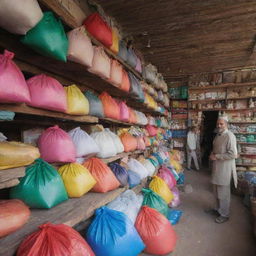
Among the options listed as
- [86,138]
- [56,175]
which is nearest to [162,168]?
[86,138]

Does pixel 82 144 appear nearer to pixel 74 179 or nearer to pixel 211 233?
pixel 74 179

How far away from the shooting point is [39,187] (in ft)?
4.98

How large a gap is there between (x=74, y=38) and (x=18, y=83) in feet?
2.35

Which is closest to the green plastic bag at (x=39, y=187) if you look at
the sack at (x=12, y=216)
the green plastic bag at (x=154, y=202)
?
the sack at (x=12, y=216)

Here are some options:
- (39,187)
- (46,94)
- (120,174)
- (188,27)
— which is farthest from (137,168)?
(188,27)

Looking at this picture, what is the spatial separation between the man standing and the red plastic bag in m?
2.75

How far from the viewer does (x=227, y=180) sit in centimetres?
347

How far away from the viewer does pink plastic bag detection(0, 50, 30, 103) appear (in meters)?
1.20

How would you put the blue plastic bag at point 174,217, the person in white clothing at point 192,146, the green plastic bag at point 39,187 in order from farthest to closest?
1. the person in white clothing at point 192,146
2. the blue plastic bag at point 174,217
3. the green plastic bag at point 39,187

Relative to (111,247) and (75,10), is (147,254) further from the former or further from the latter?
(75,10)

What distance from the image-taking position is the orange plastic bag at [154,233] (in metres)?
2.32

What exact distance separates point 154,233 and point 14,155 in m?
1.70

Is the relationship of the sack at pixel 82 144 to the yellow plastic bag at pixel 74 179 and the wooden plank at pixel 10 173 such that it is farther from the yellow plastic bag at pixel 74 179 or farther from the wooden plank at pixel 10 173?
the wooden plank at pixel 10 173

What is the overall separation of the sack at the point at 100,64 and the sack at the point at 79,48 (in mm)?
150
